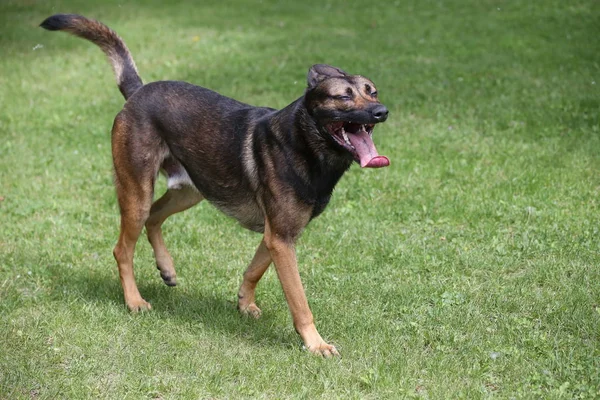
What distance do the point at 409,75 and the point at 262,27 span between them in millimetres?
5034

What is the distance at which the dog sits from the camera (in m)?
4.96

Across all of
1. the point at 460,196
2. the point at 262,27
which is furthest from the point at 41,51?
the point at 460,196

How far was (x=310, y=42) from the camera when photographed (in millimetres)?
15359

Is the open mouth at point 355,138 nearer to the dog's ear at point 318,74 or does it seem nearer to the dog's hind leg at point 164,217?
the dog's ear at point 318,74

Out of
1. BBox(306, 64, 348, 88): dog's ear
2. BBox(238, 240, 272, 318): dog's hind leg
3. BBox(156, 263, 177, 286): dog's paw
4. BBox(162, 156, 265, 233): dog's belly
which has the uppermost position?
BBox(306, 64, 348, 88): dog's ear

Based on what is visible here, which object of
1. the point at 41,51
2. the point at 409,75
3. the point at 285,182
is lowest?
the point at 41,51

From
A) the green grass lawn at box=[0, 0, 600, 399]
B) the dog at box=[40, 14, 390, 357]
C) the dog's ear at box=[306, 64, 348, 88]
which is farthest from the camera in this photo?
the dog's ear at box=[306, 64, 348, 88]

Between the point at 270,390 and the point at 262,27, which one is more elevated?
the point at 270,390

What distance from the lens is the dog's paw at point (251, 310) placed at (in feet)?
19.1

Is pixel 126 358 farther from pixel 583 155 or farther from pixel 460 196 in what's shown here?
pixel 583 155

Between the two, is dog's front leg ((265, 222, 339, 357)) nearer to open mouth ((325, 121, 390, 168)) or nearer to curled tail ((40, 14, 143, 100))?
open mouth ((325, 121, 390, 168))

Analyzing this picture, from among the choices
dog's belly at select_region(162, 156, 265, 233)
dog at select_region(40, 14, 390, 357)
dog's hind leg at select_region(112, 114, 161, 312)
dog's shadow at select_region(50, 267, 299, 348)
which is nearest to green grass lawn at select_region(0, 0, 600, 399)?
dog's shadow at select_region(50, 267, 299, 348)

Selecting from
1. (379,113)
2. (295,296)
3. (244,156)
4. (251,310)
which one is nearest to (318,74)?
(379,113)

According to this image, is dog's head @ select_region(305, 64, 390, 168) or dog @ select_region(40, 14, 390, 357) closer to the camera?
dog's head @ select_region(305, 64, 390, 168)
